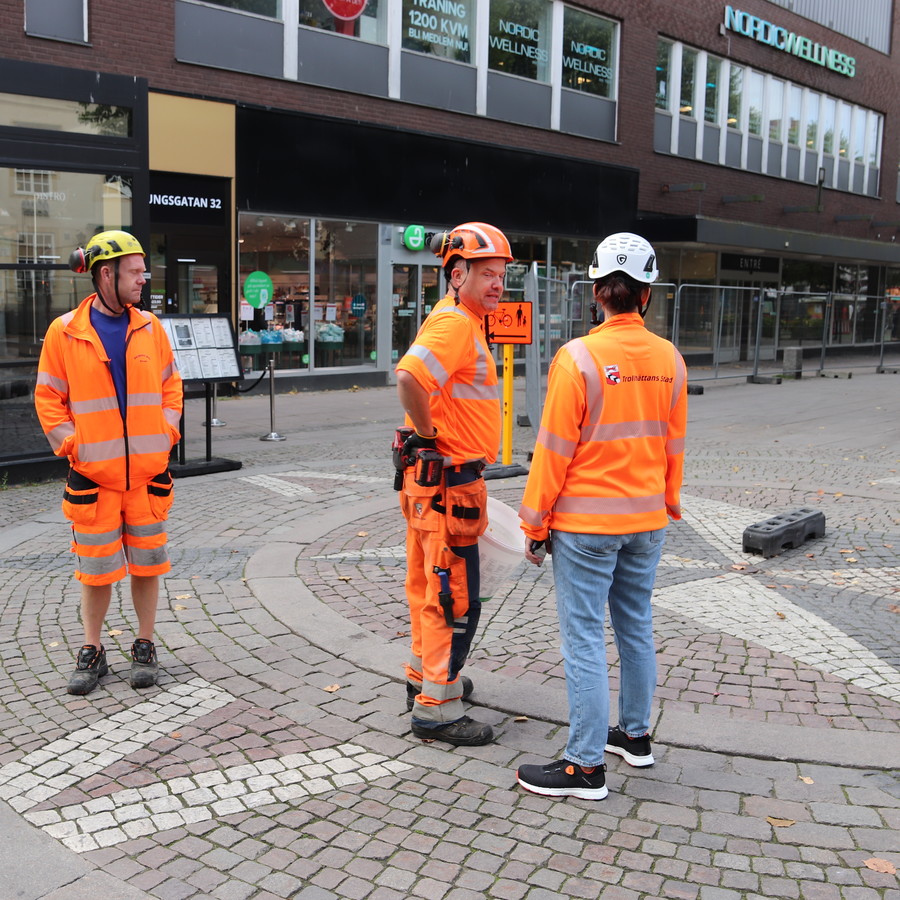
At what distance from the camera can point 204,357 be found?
10.4 metres

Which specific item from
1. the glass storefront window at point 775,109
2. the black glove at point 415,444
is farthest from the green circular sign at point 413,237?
the black glove at point 415,444

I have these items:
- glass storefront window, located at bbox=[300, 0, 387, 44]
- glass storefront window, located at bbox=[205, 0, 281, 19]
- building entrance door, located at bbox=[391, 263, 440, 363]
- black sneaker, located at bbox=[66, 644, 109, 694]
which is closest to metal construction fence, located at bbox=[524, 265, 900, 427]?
building entrance door, located at bbox=[391, 263, 440, 363]

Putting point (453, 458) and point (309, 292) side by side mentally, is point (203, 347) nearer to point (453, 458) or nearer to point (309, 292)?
point (453, 458)

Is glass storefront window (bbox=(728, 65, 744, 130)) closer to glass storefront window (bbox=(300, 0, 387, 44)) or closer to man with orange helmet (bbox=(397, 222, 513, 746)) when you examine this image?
glass storefront window (bbox=(300, 0, 387, 44))

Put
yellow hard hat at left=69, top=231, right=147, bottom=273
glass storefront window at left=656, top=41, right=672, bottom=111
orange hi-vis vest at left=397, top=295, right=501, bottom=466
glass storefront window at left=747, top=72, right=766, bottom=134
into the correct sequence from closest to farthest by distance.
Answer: orange hi-vis vest at left=397, top=295, right=501, bottom=466, yellow hard hat at left=69, top=231, right=147, bottom=273, glass storefront window at left=656, top=41, right=672, bottom=111, glass storefront window at left=747, top=72, right=766, bottom=134

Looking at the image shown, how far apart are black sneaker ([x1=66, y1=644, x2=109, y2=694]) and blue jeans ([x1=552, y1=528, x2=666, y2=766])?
7.38 feet

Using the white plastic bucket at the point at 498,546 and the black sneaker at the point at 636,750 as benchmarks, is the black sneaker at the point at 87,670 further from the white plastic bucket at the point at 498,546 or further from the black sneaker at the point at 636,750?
the black sneaker at the point at 636,750

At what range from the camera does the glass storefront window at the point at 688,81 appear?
25.4 m

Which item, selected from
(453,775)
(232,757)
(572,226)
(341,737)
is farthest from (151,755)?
(572,226)

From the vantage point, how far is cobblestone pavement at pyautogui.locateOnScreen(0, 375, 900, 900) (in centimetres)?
325

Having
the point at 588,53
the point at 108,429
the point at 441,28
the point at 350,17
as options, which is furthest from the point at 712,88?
the point at 108,429

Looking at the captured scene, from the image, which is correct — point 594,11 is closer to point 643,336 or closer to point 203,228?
point 203,228

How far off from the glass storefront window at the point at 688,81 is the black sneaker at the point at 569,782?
24311 millimetres

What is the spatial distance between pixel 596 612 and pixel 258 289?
14.6 metres
